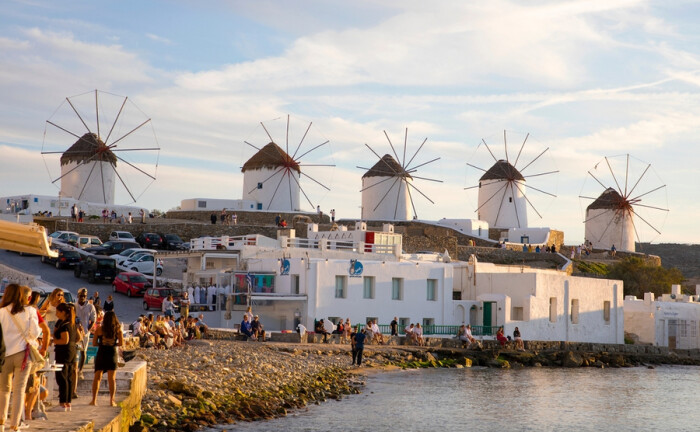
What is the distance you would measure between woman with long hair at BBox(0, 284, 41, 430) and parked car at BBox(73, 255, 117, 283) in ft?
98.6

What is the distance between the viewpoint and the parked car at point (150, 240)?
51.8 m

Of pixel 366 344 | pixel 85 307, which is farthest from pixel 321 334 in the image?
pixel 85 307

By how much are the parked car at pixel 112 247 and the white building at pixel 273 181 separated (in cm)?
2247

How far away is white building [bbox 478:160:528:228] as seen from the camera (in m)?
79.7

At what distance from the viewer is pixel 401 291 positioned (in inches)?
1586

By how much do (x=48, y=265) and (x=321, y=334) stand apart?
15817mm

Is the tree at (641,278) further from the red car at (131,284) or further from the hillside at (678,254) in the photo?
the red car at (131,284)

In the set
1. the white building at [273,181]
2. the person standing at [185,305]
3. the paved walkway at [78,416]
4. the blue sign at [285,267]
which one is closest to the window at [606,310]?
the blue sign at [285,267]

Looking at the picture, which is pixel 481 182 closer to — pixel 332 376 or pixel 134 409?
pixel 332 376

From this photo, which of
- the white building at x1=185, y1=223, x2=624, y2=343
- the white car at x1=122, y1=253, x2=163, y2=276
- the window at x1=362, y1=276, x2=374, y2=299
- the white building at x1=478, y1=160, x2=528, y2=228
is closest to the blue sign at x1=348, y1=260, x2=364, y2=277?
the white building at x1=185, y1=223, x2=624, y2=343

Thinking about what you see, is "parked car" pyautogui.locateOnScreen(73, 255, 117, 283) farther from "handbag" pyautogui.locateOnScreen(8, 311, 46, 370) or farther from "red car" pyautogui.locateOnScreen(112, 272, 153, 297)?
"handbag" pyautogui.locateOnScreen(8, 311, 46, 370)

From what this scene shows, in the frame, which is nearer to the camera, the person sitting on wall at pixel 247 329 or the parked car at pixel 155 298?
the person sitting on wall at pixel 247 329

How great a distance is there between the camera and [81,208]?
63.1 m

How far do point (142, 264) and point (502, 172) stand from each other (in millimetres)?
44322
